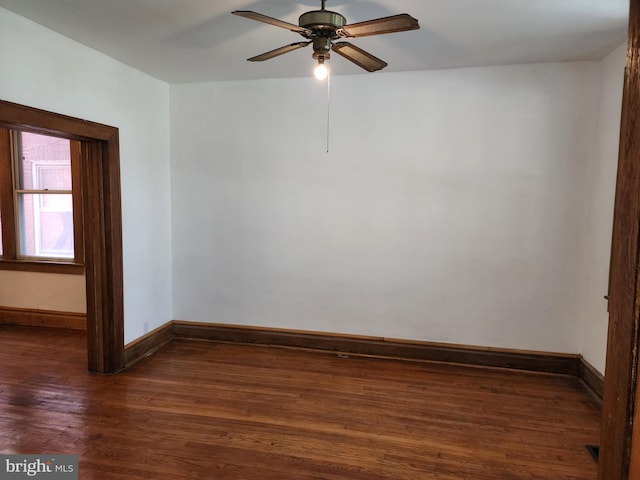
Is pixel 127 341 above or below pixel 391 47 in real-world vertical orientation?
below

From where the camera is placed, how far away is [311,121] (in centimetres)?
394

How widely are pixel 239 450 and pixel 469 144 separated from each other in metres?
3.02

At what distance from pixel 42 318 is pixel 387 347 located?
3940mm


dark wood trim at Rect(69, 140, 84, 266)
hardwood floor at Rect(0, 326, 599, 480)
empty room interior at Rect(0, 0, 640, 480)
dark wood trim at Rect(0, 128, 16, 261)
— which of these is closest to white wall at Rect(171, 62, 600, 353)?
empty room interior at Rect(0, 0, 640, 480)

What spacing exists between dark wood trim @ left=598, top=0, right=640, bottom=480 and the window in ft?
16.1

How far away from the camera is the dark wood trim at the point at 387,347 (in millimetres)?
3646

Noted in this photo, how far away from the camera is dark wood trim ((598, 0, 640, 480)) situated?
2.59ft

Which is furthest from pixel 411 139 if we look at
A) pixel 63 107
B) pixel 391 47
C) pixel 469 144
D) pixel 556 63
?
pixel 63 107

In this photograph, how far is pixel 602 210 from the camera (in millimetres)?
3254

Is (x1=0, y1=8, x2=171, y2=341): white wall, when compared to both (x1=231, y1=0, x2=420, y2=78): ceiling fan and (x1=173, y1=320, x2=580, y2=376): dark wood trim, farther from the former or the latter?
(x1=231, y1=0, x2=420, y2=78): ceiling fan

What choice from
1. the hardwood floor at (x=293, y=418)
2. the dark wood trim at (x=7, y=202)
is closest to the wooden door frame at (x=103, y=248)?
the hardwood floor at (x=293, y=418)

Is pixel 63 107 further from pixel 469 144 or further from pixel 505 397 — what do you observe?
pixel 505 397

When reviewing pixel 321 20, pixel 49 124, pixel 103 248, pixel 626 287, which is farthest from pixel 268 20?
pixel 103 248

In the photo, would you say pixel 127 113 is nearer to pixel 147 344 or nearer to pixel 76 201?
pixel 76 201
